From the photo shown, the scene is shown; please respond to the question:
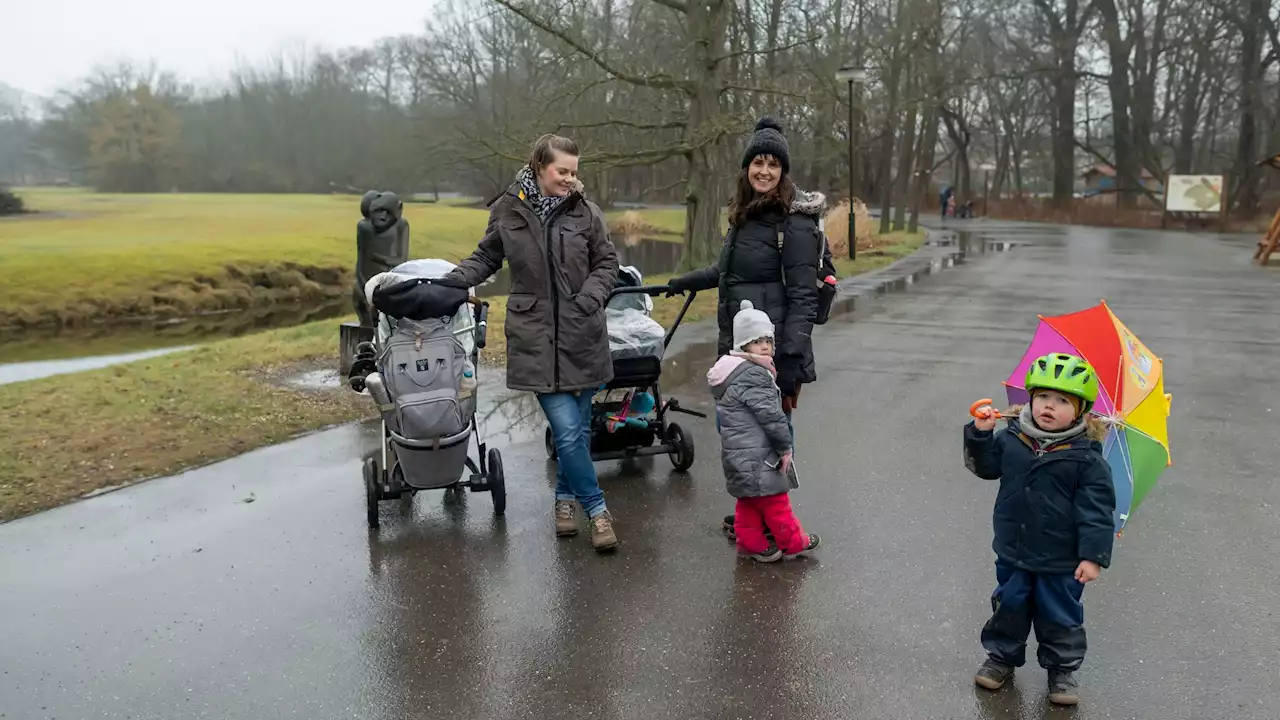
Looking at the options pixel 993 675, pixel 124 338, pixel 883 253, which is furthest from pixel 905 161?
pixel 993 675

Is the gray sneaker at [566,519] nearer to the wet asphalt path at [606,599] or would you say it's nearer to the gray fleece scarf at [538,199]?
the wet asphalt path at [606,599]

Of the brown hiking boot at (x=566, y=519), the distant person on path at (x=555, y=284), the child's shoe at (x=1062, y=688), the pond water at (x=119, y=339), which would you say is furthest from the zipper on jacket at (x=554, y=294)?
the pond water at (x=119, y=339)

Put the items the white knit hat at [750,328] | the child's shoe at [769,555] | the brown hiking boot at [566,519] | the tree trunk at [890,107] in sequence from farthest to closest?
the tree trunk at [890,107]
the brown hiking boot at [566,519]
the child's shoe at [769,555]
the white knit hat at [750,328]

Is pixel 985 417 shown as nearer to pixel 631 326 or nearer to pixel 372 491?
pixel 631 326

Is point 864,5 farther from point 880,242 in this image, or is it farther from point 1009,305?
point 1009,305

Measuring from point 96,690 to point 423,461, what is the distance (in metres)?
1.75

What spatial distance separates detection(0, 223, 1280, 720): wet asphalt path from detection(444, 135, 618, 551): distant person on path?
0.70 meters

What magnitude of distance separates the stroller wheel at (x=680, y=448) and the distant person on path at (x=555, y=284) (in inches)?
48.2

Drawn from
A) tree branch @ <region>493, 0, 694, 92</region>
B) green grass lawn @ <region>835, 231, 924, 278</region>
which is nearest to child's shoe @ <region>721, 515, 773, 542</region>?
tree branch @ <region>493, 0, 694, 92</region>

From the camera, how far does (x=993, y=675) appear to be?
3393 millimetres

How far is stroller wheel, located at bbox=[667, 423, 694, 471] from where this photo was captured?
5.87 m

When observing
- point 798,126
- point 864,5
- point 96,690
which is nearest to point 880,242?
point 798,126

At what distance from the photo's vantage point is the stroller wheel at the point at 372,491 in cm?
492

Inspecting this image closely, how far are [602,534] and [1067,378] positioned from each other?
2354 millimetres
